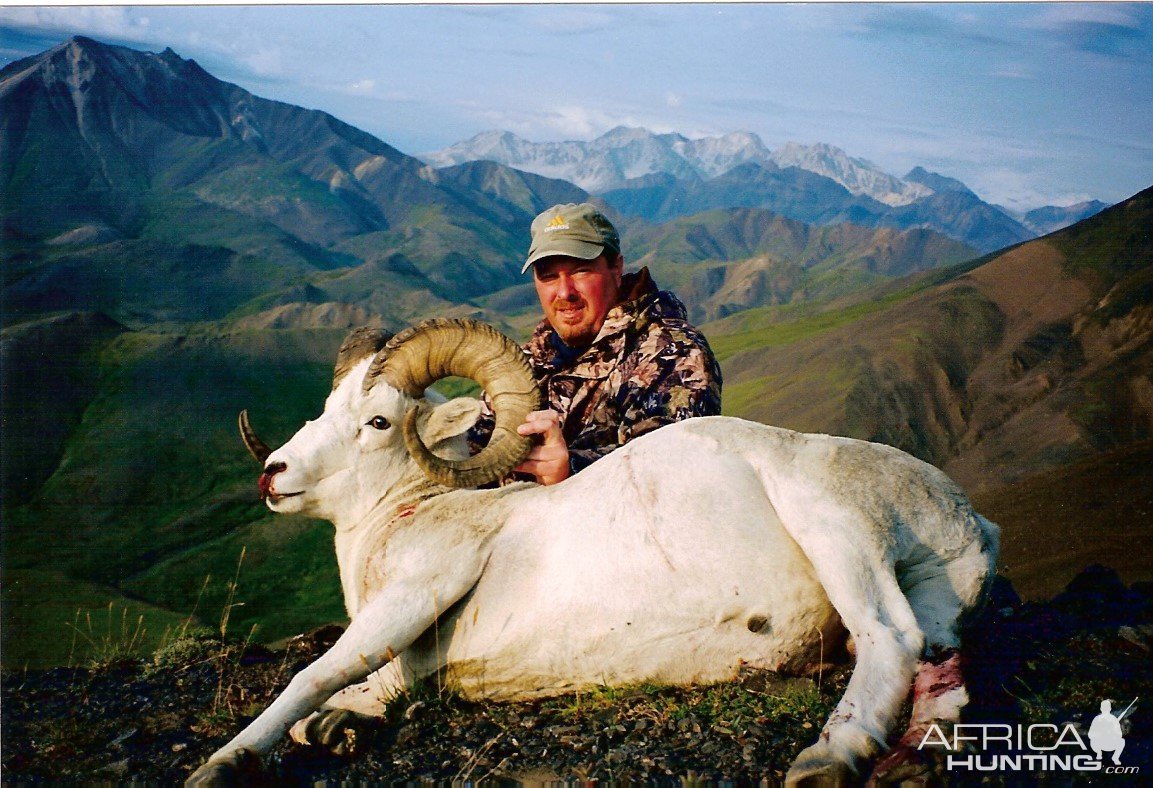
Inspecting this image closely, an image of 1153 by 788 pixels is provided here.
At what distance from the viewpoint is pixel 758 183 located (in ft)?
295

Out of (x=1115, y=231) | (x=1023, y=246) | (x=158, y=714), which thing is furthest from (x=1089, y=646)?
(x=1023, y=246)

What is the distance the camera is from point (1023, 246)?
25.4m

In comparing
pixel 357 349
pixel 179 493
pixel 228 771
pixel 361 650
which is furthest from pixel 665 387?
pixel 179 493

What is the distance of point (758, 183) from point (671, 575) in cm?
8784

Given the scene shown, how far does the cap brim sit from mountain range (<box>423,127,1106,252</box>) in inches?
251

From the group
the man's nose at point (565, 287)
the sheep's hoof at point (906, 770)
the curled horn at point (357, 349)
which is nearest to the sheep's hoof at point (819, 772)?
the sheep's hoof at point (906, 770)

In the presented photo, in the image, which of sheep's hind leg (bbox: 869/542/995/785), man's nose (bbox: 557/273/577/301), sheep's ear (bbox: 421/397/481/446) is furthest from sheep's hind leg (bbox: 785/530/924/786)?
man's nose (bbox: 557/273/577/301)

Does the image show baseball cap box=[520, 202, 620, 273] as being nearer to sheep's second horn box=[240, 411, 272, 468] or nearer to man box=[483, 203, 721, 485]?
man box=[483, 203, 721, 485]

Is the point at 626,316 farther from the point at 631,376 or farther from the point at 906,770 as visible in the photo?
the point at 906,770

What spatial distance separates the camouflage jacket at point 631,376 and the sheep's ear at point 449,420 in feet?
2.34

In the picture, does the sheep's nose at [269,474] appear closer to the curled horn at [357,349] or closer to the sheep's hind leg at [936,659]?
the curled horn at [357,349]

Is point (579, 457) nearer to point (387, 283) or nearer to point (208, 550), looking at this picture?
point (208, 550)

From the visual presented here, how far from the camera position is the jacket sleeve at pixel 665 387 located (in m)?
7.46

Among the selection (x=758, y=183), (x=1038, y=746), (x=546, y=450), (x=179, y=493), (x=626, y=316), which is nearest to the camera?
(x=1038, y=746)
